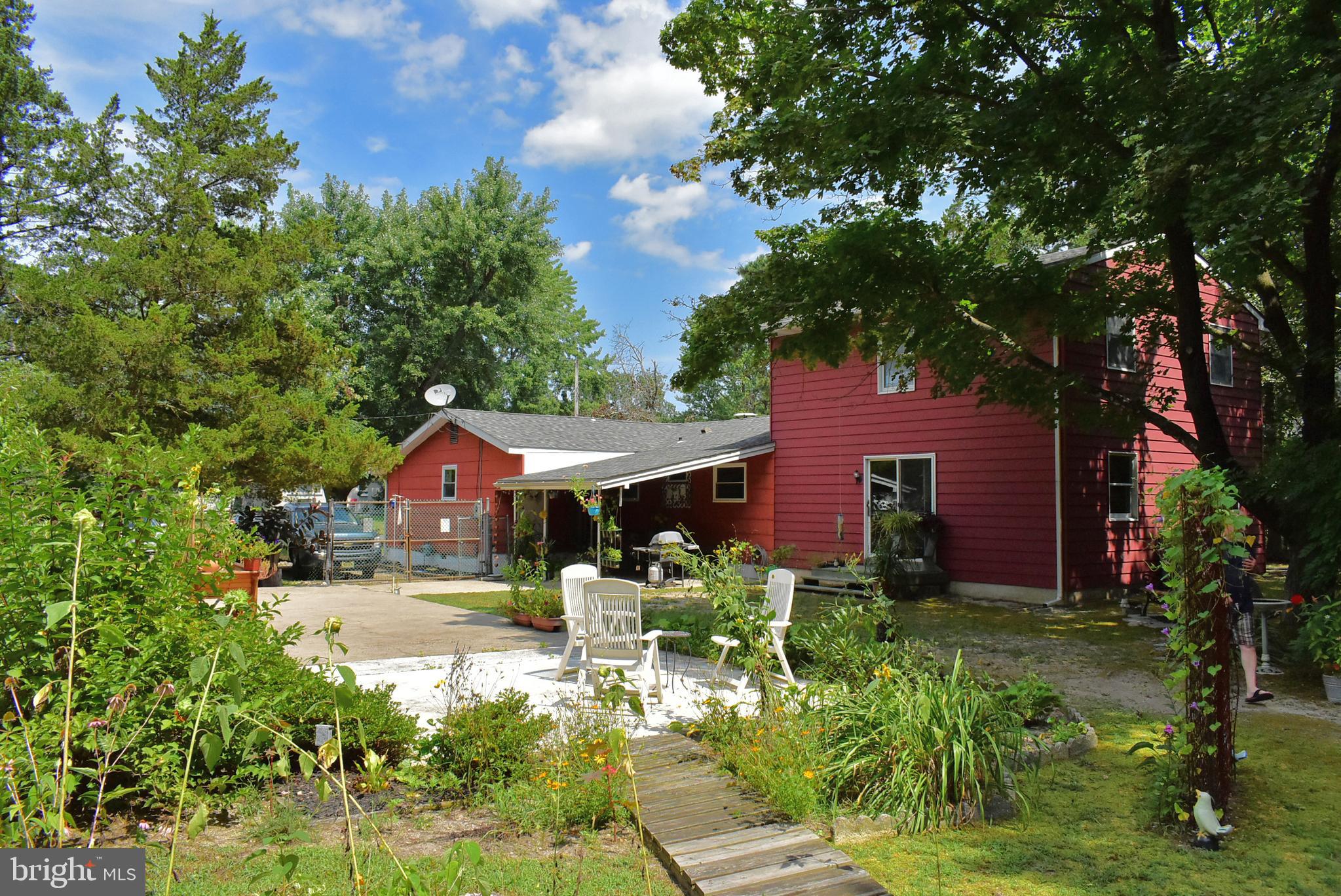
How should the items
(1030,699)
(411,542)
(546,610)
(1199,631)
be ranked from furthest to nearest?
(411,542), (546,610), (1030,699), (1199,631)

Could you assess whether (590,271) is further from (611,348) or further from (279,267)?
(279,267)

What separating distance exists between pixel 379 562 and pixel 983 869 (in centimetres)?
2169

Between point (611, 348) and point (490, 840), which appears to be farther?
point (611, 348)

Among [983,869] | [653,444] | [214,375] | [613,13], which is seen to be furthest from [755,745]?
[653,444]

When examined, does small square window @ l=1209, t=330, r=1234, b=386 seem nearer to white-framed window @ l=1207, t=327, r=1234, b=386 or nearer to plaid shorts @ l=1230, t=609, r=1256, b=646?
white-framed window @ l=1207, t=327, r=1234, b=386

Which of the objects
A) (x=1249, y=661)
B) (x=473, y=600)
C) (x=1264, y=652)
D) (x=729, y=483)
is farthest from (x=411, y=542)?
(x=1249, y=661)

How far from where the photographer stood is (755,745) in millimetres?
4715

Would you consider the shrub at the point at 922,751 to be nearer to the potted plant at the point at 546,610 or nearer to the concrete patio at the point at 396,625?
the concrete patio at the point at 396,625

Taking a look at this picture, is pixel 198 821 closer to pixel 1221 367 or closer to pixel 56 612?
pixel 56 612

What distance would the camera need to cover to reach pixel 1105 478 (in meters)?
14.1

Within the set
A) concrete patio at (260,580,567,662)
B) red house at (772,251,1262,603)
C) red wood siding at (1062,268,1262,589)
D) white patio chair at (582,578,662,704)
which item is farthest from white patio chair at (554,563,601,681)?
red wood siding at (1062,268,1262,589)

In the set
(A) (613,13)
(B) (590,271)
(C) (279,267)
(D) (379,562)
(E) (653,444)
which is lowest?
(D) (379,562)

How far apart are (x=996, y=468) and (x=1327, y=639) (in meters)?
7.16

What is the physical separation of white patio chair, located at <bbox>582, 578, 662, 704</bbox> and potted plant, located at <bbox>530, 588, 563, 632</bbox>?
4417mm
